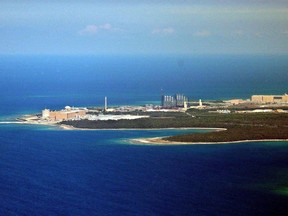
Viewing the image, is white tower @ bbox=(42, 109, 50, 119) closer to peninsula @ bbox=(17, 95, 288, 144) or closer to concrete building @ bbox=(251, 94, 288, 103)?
peninsula @ bbox=(17, 95, 288, 144)

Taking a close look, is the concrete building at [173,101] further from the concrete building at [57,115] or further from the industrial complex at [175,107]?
the concrete building at [57,115]

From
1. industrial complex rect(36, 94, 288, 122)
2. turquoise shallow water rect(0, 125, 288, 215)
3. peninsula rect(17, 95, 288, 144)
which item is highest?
industrial complex rect(36, 94, 288, 122)

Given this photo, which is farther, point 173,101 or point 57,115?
point 173,101

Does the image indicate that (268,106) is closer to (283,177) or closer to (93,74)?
(283,177)

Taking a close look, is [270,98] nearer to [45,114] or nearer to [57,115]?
[57,115]

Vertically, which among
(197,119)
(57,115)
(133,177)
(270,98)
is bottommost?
(133,177)

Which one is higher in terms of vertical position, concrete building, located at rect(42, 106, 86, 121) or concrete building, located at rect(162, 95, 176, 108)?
concrete building, located at rect(162, 95, 176, 108)

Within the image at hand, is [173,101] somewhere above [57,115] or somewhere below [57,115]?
above

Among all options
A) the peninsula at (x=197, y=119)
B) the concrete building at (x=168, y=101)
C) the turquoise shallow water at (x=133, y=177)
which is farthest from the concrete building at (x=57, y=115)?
the turquoise shallow water at (x=133, y=177)

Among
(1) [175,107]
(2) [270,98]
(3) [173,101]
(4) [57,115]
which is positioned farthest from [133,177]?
(2) [270,98]

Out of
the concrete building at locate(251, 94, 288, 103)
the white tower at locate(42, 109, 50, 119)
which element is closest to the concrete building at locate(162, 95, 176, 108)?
the concrete building at locate(251, 94, 288, 103)

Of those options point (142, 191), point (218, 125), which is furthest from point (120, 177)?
point (218, 125)
